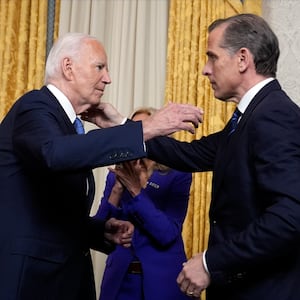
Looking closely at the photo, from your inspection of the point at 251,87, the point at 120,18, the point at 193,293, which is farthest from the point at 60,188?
the point at 120,18

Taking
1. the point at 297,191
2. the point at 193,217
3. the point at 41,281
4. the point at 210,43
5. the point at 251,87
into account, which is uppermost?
the point at 210,43

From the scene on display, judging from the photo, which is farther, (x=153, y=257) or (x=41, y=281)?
(x=153, y=257)

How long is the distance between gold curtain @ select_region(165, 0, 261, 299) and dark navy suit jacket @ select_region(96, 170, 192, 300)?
75cm

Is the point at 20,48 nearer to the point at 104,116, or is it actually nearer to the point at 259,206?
the point at 104,116

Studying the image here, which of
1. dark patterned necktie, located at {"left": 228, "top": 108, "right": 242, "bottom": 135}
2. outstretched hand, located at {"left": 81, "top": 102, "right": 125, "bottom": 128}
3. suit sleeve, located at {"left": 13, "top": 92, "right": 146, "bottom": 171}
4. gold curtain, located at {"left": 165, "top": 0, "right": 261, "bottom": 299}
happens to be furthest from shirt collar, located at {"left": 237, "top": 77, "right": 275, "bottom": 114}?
gold curtain, located at {"left": 165, "top": 0, "right": 261, "bottom": 299}

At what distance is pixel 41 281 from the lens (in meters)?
1.64

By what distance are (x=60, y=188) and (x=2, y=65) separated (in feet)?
6.86

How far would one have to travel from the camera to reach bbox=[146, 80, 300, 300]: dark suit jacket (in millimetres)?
1495

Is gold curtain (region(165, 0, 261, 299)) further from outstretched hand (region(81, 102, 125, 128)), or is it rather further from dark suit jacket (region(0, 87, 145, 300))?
dark suit jacket (region(0, 87, 145, 300))

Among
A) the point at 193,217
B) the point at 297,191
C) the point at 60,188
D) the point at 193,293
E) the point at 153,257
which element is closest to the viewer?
the point at 297,191

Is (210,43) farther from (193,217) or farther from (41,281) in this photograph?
(193,217)

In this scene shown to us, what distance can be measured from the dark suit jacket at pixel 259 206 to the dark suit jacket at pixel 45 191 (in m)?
0.32

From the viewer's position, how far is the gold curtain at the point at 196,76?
3.20m

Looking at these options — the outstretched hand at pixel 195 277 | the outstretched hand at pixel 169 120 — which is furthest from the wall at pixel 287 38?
the outstretched hand at pixel 195 277
